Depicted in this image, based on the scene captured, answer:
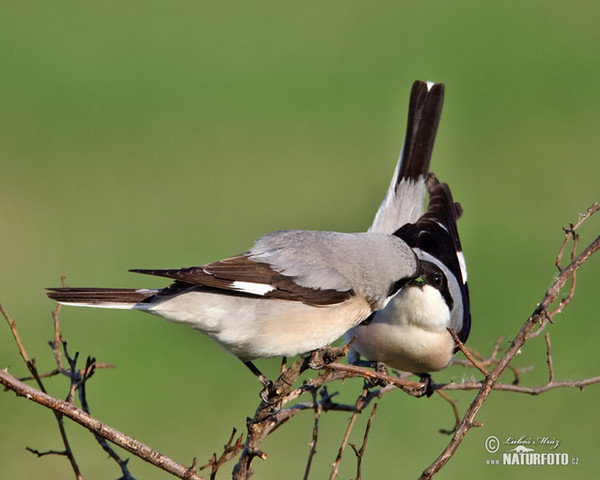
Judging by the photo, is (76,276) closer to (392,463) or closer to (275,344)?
(392,463)

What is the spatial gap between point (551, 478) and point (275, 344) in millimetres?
2389

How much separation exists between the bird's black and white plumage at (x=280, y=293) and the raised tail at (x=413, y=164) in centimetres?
134

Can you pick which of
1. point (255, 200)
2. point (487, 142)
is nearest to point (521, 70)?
point (487, 142)

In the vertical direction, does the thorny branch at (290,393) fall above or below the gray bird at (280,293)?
below

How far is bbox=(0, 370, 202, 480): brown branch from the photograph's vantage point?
188 centimetres

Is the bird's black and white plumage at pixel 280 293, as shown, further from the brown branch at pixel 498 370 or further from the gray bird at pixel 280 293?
the brown branch at pixel 498 370

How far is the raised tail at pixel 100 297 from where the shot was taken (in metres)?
2.62

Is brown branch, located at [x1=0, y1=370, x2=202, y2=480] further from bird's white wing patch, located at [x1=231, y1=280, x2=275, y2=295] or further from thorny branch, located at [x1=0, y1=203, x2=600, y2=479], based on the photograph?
bird's white wing patch, located at [x1=231, y1=280, x2=275, y2=295]

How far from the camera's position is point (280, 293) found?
2.98m

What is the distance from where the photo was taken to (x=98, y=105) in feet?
28.5

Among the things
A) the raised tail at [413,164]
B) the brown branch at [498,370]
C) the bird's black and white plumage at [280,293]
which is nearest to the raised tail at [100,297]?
the bird's black and white plumage at [280,293]
